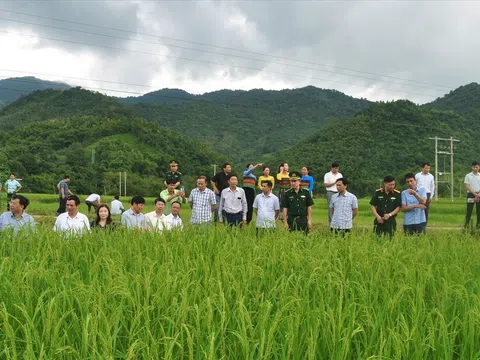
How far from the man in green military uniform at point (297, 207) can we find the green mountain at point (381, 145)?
48948mm

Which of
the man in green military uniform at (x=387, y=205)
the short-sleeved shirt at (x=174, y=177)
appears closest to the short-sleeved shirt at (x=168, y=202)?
the short-sleeved shirt at (x=174, y=177)

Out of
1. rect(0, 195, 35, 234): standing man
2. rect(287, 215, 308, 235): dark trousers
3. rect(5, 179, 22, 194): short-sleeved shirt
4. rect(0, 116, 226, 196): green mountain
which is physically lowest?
rect(287, 215, 308, 235): dark trousers

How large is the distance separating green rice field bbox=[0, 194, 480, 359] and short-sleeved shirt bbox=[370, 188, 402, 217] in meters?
2.50

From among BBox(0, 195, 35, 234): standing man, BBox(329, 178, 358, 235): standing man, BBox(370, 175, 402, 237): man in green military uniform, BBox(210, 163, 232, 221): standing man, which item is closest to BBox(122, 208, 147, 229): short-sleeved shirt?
BBox(0, 195, 35, 234): standing man

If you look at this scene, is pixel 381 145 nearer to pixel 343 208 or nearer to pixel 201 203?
pixel 343 208

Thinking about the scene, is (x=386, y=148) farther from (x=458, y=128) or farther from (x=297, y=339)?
(x=297, y=339)

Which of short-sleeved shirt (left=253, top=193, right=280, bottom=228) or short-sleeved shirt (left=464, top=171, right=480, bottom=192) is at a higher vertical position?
short-sleeved shirt (left=464, top=171, right=480, bottom=192)

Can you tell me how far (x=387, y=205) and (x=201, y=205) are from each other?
303 cm

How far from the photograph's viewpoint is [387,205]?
27.7 ft

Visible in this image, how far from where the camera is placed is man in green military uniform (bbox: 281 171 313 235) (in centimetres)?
845

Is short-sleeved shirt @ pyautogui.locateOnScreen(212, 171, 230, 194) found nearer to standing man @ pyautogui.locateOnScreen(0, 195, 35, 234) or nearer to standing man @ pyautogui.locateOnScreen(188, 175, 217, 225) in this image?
standing man @ pyautogui.locateOnScreen(188, 175, 217, 225)

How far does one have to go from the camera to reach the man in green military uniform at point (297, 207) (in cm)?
845

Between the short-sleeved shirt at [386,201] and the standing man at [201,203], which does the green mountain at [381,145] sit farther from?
the standing man at [201,203]

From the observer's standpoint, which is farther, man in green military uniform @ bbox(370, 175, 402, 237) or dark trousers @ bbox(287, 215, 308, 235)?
dark trousers @ bbox(287, 215, 308, 235)
